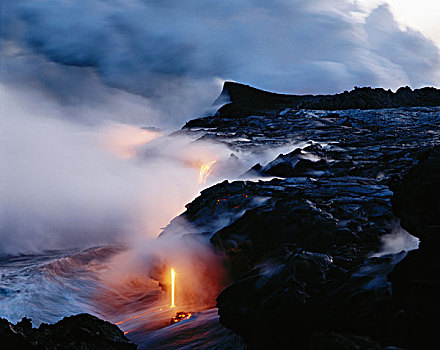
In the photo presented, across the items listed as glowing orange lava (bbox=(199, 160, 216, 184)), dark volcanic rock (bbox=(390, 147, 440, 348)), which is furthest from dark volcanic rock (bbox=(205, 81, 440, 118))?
dark volcanic rock (bbox=(390, 147, 440, 348))

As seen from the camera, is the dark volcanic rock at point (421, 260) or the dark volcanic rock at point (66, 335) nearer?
the dark volcanic rock at point (421, 260)

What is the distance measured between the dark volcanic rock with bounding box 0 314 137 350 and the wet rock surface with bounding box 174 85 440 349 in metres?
1.37

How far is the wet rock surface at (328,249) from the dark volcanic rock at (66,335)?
1374 millimetres

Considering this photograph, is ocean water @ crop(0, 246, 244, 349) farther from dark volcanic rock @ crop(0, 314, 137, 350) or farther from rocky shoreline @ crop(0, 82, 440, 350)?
dark volcanic rock @ crop(0, 314, 137, 350)

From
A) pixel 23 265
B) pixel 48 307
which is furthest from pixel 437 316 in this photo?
pixel 23 265

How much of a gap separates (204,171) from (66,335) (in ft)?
37.1

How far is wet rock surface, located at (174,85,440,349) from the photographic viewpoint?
329 cm

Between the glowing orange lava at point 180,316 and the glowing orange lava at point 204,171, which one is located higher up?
the glowing orange lava at point 204,171

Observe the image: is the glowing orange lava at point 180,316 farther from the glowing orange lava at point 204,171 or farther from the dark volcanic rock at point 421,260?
the glowing orange lava at point 204,171

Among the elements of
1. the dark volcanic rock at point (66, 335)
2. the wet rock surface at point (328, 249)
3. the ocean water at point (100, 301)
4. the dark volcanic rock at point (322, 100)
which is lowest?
the ocean water at point (100, 301)

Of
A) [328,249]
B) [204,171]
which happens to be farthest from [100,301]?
[204,171]

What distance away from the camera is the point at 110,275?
979 cm

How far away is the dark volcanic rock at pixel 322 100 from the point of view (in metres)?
34.5

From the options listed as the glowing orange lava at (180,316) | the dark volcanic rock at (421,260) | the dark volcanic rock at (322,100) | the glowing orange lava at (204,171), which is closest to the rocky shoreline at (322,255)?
the dark volcanic rock at (421,260)
